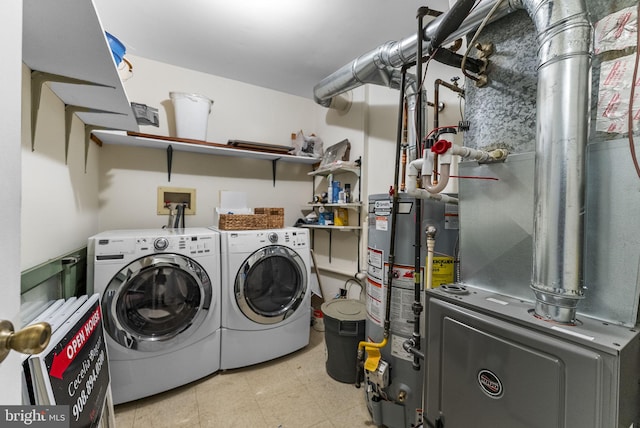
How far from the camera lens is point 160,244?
1.61 metres

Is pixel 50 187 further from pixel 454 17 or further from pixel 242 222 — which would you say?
pixel 454 17

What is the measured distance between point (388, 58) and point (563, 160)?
52.7 inches

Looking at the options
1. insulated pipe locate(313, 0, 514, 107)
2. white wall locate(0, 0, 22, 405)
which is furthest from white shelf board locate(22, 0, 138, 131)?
insulated pipe locate(313, 0, 514, 107)

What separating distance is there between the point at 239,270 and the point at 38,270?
1003 millimetres

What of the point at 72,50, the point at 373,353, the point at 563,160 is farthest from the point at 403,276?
the point at 72,50

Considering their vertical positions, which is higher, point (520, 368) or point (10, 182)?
point (10, 182)

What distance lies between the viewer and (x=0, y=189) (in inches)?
18.4

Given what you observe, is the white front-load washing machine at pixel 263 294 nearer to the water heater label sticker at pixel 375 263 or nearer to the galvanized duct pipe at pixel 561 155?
the water heater label sticker at pixel 375 263

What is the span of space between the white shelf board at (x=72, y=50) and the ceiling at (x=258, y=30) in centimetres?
72

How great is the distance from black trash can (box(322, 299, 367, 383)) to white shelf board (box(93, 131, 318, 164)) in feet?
5.01

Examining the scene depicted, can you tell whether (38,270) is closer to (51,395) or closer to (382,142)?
(51,395)

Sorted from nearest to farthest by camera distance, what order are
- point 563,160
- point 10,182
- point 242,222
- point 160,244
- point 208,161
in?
1. point 10,182
2. point 563,160
3. point 160,244
4. point 242,222
5. point 208,161

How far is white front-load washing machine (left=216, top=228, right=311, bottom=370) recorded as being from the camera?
187 centimetres

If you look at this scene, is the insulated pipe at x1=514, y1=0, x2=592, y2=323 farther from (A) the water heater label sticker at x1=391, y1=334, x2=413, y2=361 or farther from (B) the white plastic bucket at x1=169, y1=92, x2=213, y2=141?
(B) the white plastic bucket at x1=169, y1=92, x2=213, y2=141
